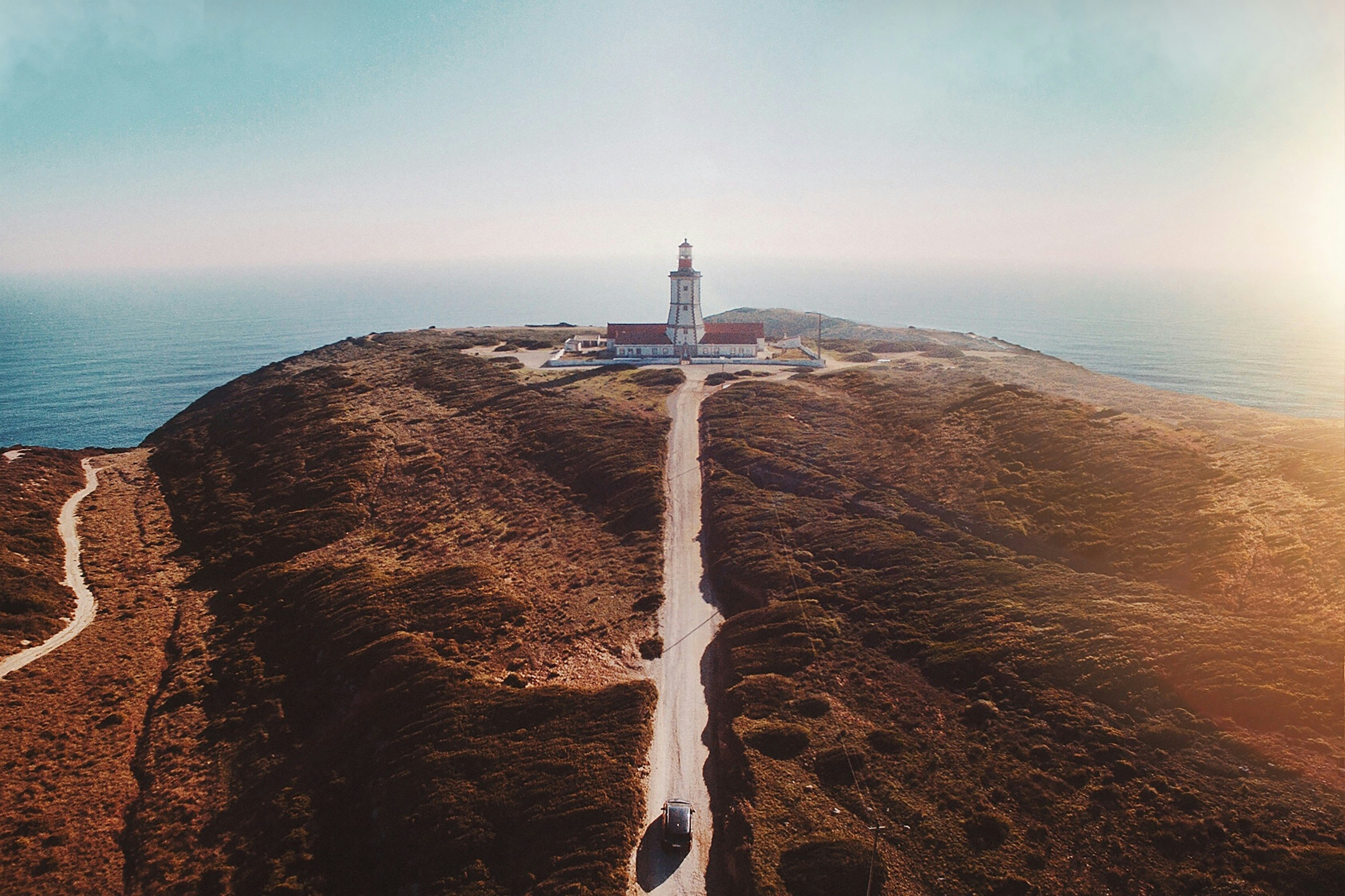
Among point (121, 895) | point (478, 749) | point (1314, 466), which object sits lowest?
point (121, 895)

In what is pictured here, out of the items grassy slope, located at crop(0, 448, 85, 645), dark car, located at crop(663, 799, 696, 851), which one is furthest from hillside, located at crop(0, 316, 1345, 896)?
dark car, located at crop(663, 799, 696, 851)

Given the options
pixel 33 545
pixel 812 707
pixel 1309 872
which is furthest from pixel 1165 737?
pixel 33 545

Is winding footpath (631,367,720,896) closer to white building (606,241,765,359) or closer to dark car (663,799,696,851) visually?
dark car (663,799,696,851)

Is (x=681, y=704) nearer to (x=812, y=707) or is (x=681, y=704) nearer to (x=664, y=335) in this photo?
(x=812, y=707)

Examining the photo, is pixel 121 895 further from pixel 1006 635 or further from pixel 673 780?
pixel 1006 635

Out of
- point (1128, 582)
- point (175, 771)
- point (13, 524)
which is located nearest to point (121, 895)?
point (175, 771)

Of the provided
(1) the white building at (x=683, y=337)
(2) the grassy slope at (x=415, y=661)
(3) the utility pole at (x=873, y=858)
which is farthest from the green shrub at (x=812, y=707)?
(1) the white building at (x=683, y=337)
